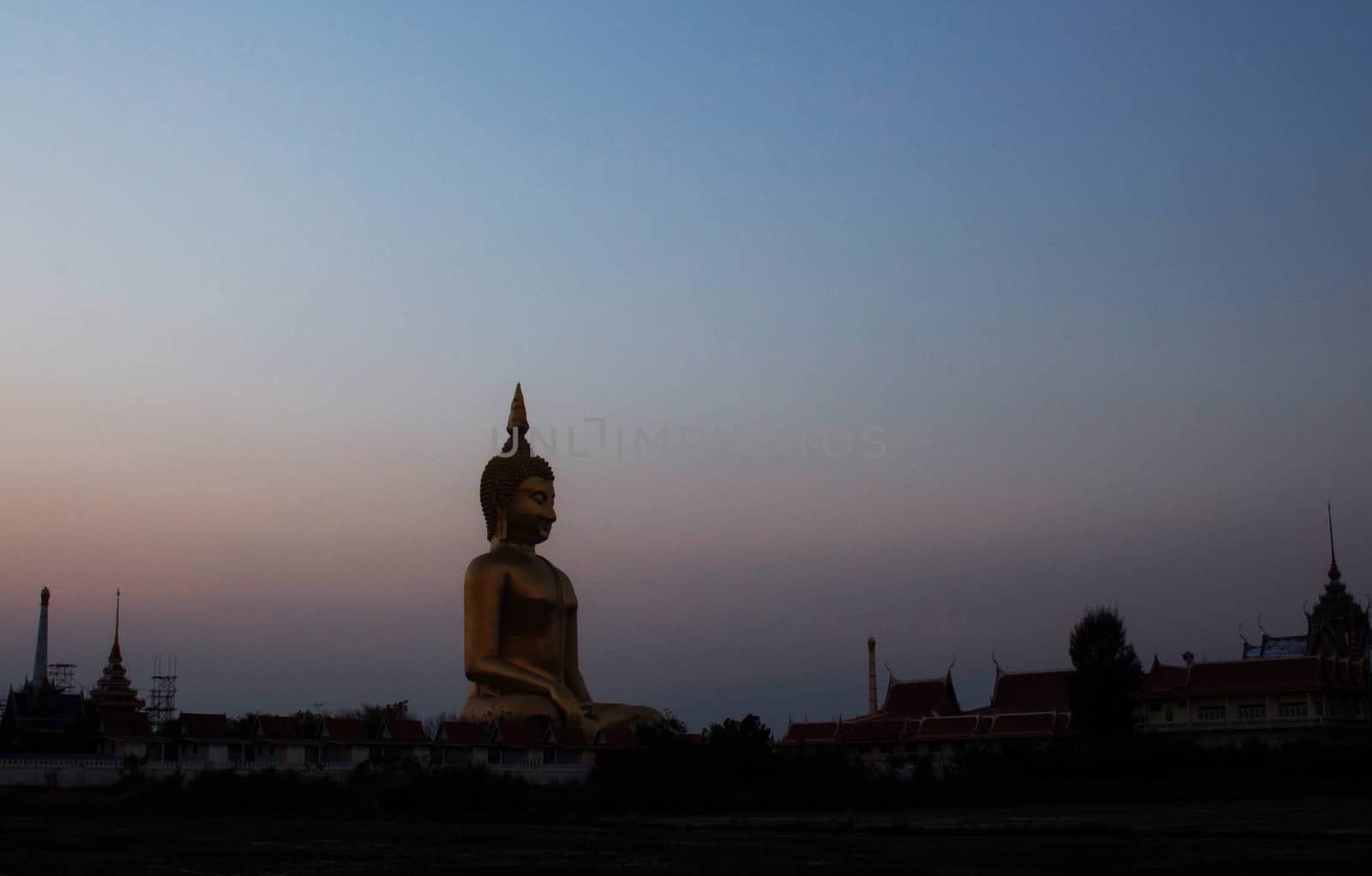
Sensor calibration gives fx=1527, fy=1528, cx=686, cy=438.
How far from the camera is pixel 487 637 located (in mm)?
52344

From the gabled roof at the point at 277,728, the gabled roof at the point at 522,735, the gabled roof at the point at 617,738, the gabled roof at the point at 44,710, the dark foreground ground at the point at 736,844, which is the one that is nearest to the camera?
the dark foreground ground at the point at 736,844

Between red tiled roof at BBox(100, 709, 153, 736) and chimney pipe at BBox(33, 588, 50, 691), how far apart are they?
30.3 meters

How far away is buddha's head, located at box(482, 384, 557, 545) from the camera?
53.8 metres

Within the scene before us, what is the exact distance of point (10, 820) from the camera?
2964 centimetres

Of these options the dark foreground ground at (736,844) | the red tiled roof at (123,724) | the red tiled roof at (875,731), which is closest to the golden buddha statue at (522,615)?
the red tiled roof at (875,731)

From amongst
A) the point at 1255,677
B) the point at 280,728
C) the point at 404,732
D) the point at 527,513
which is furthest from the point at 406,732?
the point at 1255,677

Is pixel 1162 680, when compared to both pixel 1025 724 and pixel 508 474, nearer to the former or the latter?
pixel 1025 724

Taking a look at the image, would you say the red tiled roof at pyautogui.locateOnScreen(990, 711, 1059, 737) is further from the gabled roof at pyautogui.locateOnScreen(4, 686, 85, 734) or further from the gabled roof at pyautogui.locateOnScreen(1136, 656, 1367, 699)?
the gabled roof at pyautogui.locateOnScreen(4, 686, 85, 734)

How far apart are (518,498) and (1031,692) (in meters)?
20.3

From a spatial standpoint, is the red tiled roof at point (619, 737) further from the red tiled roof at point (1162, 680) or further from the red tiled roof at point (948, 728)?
the red tiled roof at point (1162, 680)

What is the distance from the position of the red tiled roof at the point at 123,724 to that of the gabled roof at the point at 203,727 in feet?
3.19

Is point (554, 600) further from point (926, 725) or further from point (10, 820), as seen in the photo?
point (10, 820)

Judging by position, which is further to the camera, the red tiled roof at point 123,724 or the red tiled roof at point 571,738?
the red tiled roof at point 571,738

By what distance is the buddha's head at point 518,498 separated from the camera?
53781 millimetres
